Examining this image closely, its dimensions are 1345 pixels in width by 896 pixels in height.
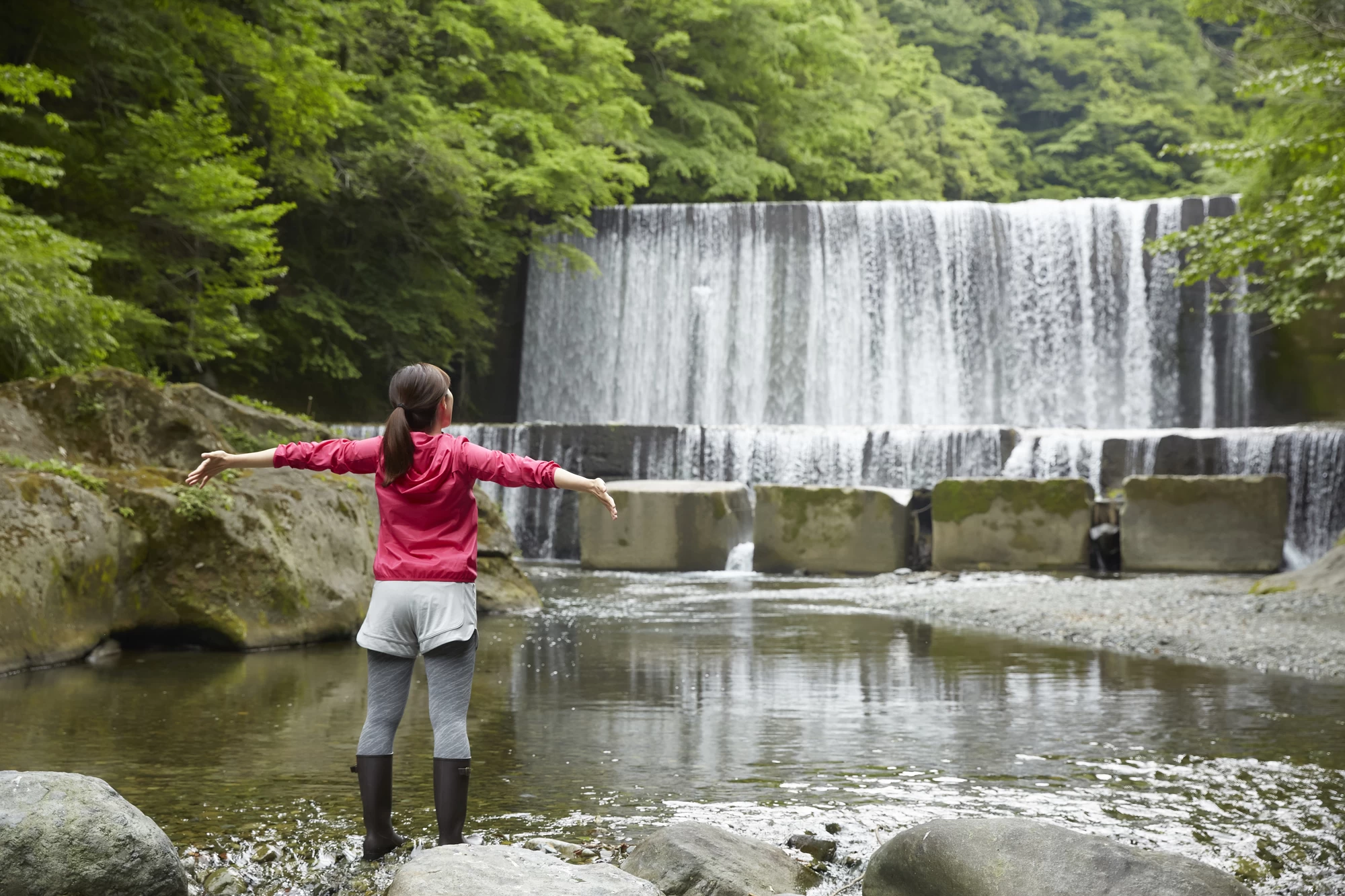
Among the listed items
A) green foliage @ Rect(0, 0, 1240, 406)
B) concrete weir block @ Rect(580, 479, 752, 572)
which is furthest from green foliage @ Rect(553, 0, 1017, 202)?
concrete weir block @ Rect(580, 479, 752, 572)

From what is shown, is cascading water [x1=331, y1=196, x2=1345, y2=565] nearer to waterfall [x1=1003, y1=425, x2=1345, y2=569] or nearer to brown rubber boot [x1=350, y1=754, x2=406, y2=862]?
waterfall [x1=1003, y1=425, x2=1345, y2=569]

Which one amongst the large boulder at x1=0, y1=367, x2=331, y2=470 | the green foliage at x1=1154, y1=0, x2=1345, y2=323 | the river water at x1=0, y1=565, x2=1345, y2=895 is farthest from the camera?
the green foliage at x1=1154, y1=0, x2=1345, y2=323

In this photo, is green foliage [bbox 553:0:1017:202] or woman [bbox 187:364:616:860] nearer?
woman [bbox 187:364:616:860]

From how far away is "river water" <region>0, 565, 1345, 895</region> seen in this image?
13.3 feet

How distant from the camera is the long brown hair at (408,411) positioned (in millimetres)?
3430

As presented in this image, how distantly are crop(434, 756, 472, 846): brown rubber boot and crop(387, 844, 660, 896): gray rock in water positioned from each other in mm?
326

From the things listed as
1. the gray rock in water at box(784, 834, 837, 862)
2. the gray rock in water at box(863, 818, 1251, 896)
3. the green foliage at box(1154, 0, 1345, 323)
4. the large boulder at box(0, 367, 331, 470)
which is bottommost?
the gray rock in water at box(784, 834, 837, 862)

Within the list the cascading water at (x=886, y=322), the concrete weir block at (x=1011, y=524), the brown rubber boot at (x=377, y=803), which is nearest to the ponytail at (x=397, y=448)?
the brown rubber boot at (x=377, y=803)

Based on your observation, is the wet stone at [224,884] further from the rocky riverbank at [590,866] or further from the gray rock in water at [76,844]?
the gray rock in water at [76,844]

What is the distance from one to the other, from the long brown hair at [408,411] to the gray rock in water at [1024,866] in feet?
5.24

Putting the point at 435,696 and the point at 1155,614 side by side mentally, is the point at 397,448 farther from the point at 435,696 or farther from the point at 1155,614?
the point at 1155,614

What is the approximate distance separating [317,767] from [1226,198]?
74.5 ft

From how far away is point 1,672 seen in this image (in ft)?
22.8

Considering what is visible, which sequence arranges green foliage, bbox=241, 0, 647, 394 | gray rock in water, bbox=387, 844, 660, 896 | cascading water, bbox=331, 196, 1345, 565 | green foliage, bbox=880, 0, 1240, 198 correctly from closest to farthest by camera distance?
gray rock in water, bbox=387, 844, 660, 896
green foliage, bbox=241, 0, 647, 394
cascading water, bbox=331, 196, 1345, 565
green foliage, bbox=880, 0, 1240, 198
